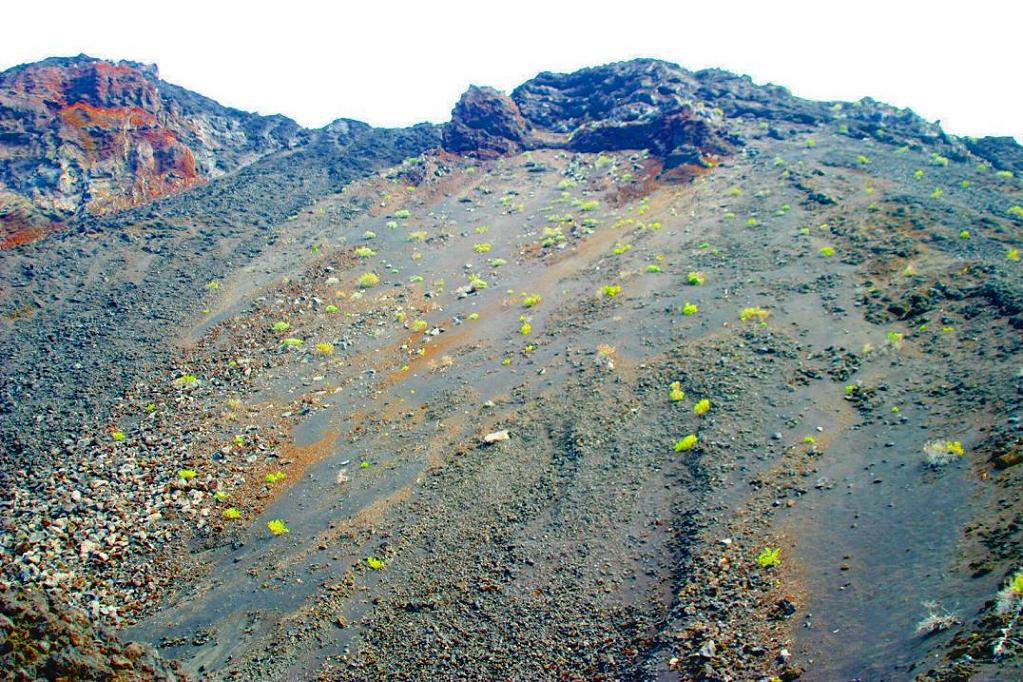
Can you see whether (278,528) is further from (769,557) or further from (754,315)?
(754,315)

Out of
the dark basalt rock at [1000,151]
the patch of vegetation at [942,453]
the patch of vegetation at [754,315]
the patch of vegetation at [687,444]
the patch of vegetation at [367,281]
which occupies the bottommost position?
the patch of vegetation at [687,444]

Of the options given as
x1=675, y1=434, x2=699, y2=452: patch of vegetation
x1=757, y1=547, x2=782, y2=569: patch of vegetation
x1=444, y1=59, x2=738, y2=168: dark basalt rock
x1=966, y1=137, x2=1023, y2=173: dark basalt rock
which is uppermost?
x1=444, y1=59, x2=738, y2=168: dark basalt rock

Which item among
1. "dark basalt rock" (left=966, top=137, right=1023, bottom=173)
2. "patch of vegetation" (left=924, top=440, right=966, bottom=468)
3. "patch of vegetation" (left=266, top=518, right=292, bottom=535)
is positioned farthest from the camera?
"dark basalt rock" (left=966, top=137, right=1023, bottom=173)

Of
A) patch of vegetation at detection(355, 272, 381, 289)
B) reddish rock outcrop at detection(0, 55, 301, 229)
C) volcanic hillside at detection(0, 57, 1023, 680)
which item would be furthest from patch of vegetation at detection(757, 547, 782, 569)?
reddish rock outcrop at detection(0, 55, 301, 229)

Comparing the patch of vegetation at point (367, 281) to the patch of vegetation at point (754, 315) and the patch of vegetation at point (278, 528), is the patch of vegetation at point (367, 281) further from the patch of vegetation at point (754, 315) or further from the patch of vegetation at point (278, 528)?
the patch of vegetation at point (754, 315)

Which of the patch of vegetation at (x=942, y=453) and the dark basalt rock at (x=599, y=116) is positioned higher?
the dark basalt rock at (x=599, y=116)

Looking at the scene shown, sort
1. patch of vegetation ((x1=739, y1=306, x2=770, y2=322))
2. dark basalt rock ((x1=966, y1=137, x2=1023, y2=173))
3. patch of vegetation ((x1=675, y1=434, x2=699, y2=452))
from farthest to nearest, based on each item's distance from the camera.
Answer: dark basalt rock ((x1=966, y1=137, x2=1023, y2=173))
patch of vegetation ((x1=739, y1=306, x2=770, y2=322))
patch of vegetation ((x1=675, y1=434, x2=699, y2=452))

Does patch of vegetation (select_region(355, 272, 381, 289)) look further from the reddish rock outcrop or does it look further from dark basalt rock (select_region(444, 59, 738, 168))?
the reddish rock outcrop

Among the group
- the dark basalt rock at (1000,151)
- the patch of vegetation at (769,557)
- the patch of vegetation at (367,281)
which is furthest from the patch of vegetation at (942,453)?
the dark basalt rock at (1000,151)

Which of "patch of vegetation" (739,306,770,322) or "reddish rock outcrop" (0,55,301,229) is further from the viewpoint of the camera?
"reddish rock outcrop" (0,55,301,229)

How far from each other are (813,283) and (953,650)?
16.9 metres

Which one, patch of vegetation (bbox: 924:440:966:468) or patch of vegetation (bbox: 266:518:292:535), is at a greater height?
patch of vegetation (bbox: 924:440:966:468)

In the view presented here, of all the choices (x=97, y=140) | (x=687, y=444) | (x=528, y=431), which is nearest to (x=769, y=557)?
(x=687, y=444)

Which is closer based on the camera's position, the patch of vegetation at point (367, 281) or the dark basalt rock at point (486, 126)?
the patch of vegetation at point (367, 281)
